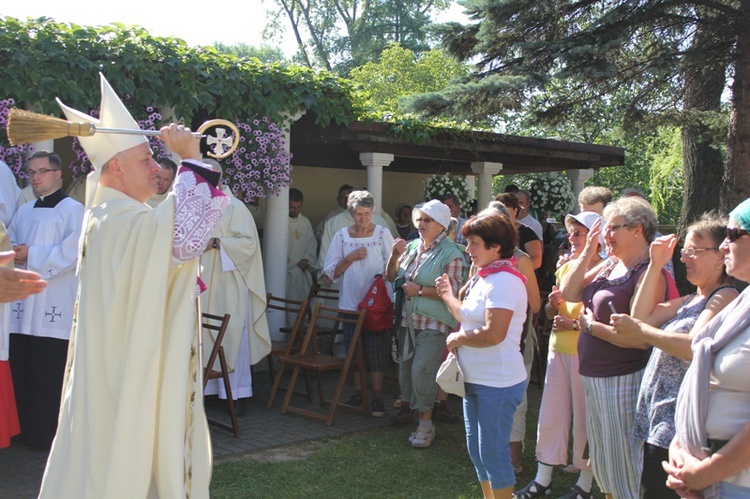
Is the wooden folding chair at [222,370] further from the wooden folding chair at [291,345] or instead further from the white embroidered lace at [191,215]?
the white embroidered lace at [191,215]

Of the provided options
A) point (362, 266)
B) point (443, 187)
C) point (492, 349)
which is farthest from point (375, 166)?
Result: point (492, 349)

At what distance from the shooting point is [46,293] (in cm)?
580

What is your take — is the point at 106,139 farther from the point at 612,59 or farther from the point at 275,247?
the point at 612,59

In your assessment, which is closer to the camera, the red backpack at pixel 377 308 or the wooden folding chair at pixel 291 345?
the red backpack at pixel 377 308

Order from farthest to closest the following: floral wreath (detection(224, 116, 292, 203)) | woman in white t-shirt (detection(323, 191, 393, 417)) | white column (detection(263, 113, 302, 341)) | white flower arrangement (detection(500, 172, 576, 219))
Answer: white flower arrangement (detection(500, 172, 576, 219)), white column (detection(263, 113, 302, 341)), floral wreath (detection(224, 116, 292, 203)), woman in white t-shirt (detection(323, 191, 393, 417))

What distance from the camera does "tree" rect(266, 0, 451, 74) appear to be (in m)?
38.5

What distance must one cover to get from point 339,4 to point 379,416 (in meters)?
34.9

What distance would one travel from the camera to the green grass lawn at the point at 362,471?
5.10 metres

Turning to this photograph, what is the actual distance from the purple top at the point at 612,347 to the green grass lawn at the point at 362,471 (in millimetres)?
1504

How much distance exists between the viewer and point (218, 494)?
194 inches

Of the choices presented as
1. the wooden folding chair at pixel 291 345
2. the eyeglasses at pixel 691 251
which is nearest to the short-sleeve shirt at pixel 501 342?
the eyeglasses at pixel 691 251

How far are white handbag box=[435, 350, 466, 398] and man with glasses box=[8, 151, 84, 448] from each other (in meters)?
2.95

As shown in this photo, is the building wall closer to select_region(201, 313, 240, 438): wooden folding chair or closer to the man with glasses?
select_region(201, 313, 240, 438): wooden folding chair

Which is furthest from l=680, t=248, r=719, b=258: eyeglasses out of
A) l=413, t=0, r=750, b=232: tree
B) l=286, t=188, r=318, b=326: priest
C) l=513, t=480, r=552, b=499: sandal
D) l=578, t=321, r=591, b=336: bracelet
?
l=286, t=188, r=318, b=326: priest
